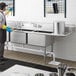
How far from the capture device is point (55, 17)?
4145mm

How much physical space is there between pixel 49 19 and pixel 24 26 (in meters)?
0.73

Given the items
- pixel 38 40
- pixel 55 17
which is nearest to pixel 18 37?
pixel 38 40

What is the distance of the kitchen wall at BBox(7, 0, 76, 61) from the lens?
156 inches

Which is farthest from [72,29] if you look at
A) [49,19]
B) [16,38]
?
[16,38]

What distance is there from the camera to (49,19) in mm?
4230

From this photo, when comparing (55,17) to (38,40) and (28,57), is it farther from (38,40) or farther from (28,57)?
(28,57)

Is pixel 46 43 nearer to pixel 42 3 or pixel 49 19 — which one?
pixel 49 19

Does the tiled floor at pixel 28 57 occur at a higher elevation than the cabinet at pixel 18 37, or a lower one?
lower

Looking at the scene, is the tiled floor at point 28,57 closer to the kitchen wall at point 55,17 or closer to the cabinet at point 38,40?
the kitchen wall at point 55,17

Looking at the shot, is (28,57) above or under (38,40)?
under

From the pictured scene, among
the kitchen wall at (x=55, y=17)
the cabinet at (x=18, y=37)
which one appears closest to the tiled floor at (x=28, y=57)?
the kitchen wall at (x=55, y=17)

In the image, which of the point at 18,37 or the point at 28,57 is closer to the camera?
the point at 18,37

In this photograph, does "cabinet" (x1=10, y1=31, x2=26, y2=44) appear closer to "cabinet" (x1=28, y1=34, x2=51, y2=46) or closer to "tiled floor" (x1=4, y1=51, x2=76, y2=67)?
"cabinet" (x1=28, y1=34, x2=51, y2=46)

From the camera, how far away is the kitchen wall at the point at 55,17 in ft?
13.0
